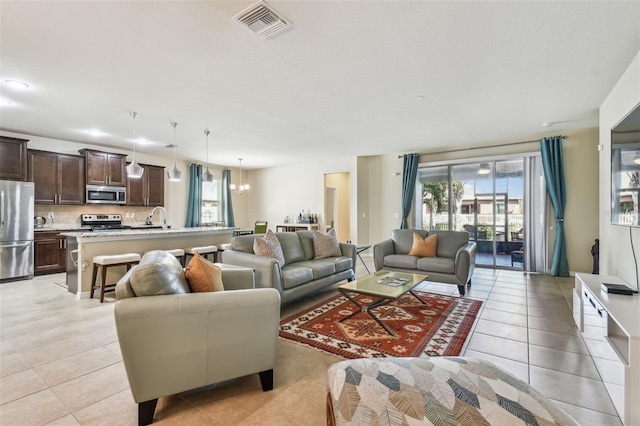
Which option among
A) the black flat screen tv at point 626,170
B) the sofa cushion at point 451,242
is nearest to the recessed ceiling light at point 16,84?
the sofa cushion at point 451,242

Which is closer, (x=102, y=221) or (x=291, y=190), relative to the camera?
(x=102, y=221)

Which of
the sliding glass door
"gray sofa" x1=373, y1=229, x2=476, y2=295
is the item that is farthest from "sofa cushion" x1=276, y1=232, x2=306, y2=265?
the sliding glass door

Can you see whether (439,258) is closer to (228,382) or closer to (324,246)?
(324,246)

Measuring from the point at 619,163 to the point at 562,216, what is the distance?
2.97m

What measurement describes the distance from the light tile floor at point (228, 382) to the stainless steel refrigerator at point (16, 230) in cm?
186

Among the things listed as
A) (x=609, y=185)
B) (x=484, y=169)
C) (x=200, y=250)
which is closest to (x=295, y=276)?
(x=200, y=250)

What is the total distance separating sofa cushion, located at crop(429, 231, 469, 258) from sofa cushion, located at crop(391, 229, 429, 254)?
0.99ft

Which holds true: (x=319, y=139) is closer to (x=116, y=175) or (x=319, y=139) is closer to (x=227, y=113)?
(x=227, y=113)

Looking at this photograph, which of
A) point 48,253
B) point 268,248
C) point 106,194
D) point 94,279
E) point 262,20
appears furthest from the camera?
point 106,194

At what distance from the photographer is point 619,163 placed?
2.94m

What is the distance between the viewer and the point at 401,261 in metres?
4.69

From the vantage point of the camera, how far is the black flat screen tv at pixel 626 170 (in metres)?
2.59

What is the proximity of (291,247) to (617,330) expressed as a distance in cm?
337

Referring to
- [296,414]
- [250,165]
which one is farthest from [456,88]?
[250,165]
